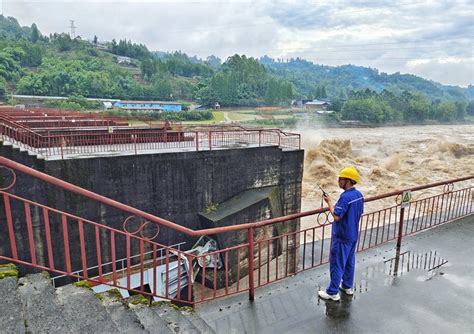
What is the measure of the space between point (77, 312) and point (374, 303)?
3.26 m

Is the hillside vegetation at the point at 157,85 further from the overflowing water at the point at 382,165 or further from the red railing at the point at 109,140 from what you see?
the red railing at the point at 109,140

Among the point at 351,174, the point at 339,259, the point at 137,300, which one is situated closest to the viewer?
the point at 137,300

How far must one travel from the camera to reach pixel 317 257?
11.4 meters

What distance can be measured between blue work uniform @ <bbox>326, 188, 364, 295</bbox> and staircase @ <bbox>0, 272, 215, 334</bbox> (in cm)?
156

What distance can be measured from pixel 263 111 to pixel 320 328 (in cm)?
7754

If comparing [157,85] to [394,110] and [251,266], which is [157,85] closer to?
[394,110]

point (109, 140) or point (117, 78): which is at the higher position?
point (117, 78)

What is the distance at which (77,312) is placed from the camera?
2633 millimetres

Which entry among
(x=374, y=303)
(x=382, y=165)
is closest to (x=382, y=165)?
(x=382, y=165)

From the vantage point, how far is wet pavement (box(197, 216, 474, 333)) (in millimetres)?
3436

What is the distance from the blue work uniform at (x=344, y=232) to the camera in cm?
347

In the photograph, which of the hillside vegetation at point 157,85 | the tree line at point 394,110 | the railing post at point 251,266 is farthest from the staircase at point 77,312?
the tree line at point 394,110

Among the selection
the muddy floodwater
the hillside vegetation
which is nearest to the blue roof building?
the hillside vegetation

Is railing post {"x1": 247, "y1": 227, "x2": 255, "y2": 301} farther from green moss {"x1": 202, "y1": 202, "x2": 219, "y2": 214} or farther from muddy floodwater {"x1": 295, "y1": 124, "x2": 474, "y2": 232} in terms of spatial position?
muddy floodwater {"x1": 295, "y1": 124, "x2": 474, "y2": 232}
